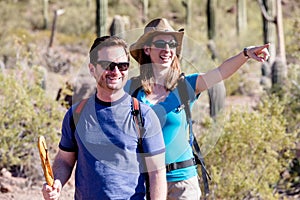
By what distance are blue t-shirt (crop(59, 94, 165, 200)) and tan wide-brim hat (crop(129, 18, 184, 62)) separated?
0.78 metres

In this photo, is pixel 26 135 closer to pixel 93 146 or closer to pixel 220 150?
pixel 220 150

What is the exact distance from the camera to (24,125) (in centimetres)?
741

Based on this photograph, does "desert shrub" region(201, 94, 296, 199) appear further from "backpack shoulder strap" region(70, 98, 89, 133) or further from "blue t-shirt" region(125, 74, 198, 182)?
"backpack shoulder strap" region(70, 98, 89, 133)

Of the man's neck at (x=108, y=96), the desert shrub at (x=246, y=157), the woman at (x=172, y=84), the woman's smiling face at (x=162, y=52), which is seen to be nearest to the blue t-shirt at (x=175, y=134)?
the woman at (x=172, y=84)

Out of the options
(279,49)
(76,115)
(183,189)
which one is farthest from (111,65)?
(279,49)

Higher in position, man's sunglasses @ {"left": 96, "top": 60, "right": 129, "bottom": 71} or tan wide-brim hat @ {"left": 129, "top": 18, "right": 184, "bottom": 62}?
tan wide-brim hat @ {"left": 129, "top": 18, "right": 184, "bottom": 62}

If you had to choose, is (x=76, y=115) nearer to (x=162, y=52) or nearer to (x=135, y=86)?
(x=135, y=86)

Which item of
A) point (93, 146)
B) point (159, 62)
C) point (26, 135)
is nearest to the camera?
point (93, 146)

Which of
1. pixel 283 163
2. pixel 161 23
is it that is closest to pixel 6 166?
pixel 283 163

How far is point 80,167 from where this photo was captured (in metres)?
3.12

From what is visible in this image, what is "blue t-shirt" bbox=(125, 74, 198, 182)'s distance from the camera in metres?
3.63

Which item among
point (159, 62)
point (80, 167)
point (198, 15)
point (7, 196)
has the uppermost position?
point (198, 15)

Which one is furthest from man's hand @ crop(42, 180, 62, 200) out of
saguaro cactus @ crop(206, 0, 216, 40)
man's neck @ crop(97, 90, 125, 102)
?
saguaro cactus @ crop(206, 0, 216, 40)

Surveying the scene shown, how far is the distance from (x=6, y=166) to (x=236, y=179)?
256 cm
